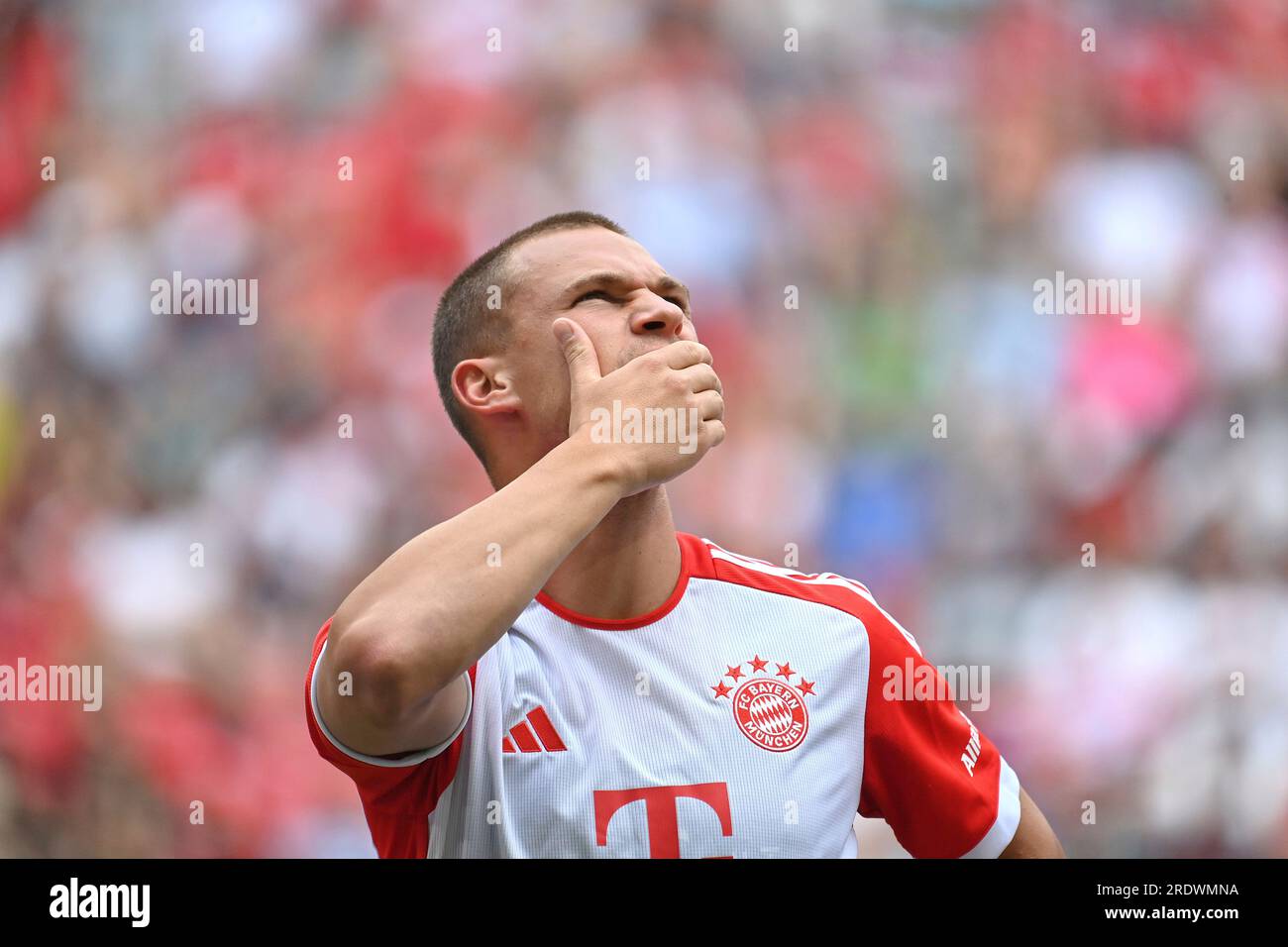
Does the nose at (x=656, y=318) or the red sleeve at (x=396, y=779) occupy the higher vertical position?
the nose at (x=656, y=318)

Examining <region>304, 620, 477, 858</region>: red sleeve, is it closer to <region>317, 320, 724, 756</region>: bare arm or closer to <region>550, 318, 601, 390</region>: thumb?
<region>317, 320, 724, 756</region>: bare arm

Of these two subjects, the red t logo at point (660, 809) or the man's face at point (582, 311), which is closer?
the red t logo at point (660, 809)

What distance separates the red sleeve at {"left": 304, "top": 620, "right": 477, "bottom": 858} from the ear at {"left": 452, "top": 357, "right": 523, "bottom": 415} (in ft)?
1.71

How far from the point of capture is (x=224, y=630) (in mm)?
4457

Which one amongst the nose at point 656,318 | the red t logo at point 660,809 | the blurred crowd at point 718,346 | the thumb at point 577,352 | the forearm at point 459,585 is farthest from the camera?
the blurred crowd at point 718,346

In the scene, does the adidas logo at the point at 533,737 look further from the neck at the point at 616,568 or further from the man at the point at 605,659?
the neck at the point at 616,568

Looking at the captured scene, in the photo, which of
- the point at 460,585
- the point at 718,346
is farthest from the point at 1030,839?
the point at 718,346

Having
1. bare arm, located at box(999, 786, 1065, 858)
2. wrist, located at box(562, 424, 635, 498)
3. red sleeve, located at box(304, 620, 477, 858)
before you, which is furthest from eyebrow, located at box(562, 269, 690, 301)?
bare arm, located at box(999, 786, 1065, 858)

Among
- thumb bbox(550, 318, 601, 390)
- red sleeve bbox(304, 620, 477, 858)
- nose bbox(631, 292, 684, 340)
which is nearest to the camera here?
red sleeve bbox(304, 620, 477, 858)

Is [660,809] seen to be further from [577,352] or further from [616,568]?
[577,352]

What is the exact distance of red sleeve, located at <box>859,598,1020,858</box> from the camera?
2.23m

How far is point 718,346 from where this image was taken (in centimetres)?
495

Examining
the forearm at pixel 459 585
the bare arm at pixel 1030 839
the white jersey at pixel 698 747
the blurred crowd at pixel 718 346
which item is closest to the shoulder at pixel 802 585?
the white jersey at pixel 698 747

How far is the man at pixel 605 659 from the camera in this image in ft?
5.94
